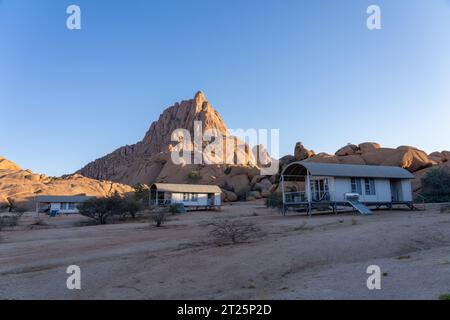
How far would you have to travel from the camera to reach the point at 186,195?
154ft

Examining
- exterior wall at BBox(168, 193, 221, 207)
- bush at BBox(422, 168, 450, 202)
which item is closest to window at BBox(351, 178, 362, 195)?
bush at BBox(422, 168, 450, 202)

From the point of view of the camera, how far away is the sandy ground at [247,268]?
713cm

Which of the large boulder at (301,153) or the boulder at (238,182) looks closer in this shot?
the large boulder at (301,153)

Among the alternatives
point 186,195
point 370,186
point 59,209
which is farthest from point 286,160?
point 59,209

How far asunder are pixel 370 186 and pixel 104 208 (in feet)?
77.3

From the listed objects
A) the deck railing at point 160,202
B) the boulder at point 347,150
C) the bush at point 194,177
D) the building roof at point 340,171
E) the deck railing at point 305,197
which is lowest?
the deck railing at point 160,202

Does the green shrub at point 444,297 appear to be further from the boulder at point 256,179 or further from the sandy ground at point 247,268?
the boulder at point 256,179

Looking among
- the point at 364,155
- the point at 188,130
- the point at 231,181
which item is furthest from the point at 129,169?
the point at 364,155

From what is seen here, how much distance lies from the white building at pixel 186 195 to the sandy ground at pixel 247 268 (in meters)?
31.1

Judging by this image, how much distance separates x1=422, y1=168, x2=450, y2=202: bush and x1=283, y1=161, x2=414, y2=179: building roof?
9.89 meters

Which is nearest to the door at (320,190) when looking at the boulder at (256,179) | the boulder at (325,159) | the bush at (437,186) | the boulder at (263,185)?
the bush at (437,186)
